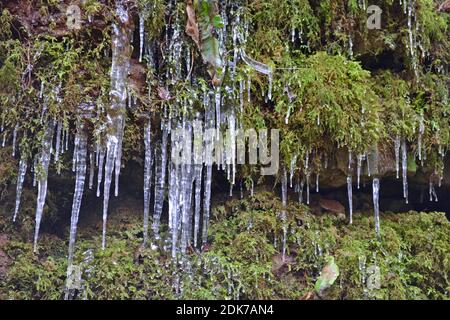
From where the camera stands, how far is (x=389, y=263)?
4.39m

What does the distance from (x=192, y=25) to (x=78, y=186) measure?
1.64 metres

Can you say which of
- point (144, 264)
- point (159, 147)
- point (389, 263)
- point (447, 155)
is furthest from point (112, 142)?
point (447, 155)

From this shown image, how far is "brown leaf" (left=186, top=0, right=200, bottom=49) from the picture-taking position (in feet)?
14.0

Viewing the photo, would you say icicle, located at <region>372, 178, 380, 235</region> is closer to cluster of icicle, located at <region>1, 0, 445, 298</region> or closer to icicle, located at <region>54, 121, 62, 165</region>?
cluster of icicle, located at <region>1, 0, 445, 298</region>

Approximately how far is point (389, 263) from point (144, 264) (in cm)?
210

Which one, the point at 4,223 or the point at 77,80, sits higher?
the point at 77,80

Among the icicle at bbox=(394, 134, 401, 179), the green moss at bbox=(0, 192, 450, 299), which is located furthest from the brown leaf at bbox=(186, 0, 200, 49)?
the icicle at bbox=(394, 134, 401, 179)

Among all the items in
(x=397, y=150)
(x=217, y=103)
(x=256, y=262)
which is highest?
(x=217, y=103)

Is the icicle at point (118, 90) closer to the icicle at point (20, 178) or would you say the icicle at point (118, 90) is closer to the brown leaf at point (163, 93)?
the brown leaf at point (163, 93)

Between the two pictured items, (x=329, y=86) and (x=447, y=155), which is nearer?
(x=329, y=86)

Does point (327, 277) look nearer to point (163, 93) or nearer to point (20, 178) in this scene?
point (163, 93)

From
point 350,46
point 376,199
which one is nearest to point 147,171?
point 376,199

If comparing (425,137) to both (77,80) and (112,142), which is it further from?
(77,80)

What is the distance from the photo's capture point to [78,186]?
4008mm
